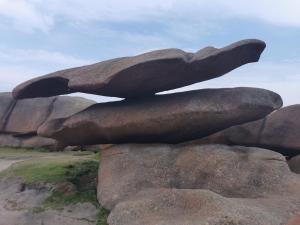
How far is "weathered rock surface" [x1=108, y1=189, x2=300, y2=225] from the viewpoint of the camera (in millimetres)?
8008

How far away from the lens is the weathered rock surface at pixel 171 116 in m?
11.3

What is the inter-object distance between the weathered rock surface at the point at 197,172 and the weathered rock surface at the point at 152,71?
4.95ft

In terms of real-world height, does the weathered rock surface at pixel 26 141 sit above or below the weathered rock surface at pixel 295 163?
below

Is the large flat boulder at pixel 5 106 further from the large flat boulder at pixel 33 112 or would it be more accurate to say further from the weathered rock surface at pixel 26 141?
the weathered rock surface at pixel 26 141

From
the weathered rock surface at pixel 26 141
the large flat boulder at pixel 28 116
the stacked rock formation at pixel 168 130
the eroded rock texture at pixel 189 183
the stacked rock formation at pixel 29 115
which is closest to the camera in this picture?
the eroded rock texture at pixel 189 183

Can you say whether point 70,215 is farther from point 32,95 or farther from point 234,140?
point 234,140

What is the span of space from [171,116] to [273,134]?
12.5 ft

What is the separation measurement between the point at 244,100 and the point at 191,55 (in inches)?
67.9

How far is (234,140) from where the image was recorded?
13.7 meters

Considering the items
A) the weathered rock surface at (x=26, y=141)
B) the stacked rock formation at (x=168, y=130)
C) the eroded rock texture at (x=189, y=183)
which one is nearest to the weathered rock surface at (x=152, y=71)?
the stacked rock formation at (x=168, y=130)

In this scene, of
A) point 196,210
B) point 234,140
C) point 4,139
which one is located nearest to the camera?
point 196,210

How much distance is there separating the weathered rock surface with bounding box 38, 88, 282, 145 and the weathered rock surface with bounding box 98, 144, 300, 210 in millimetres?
431

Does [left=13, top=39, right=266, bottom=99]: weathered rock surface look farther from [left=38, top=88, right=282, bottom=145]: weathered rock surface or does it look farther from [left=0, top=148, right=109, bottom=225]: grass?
[left=0, top=148, right=109, bottom=225]: grass

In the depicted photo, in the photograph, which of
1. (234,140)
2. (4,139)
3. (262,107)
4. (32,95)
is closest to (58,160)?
(32,95)
